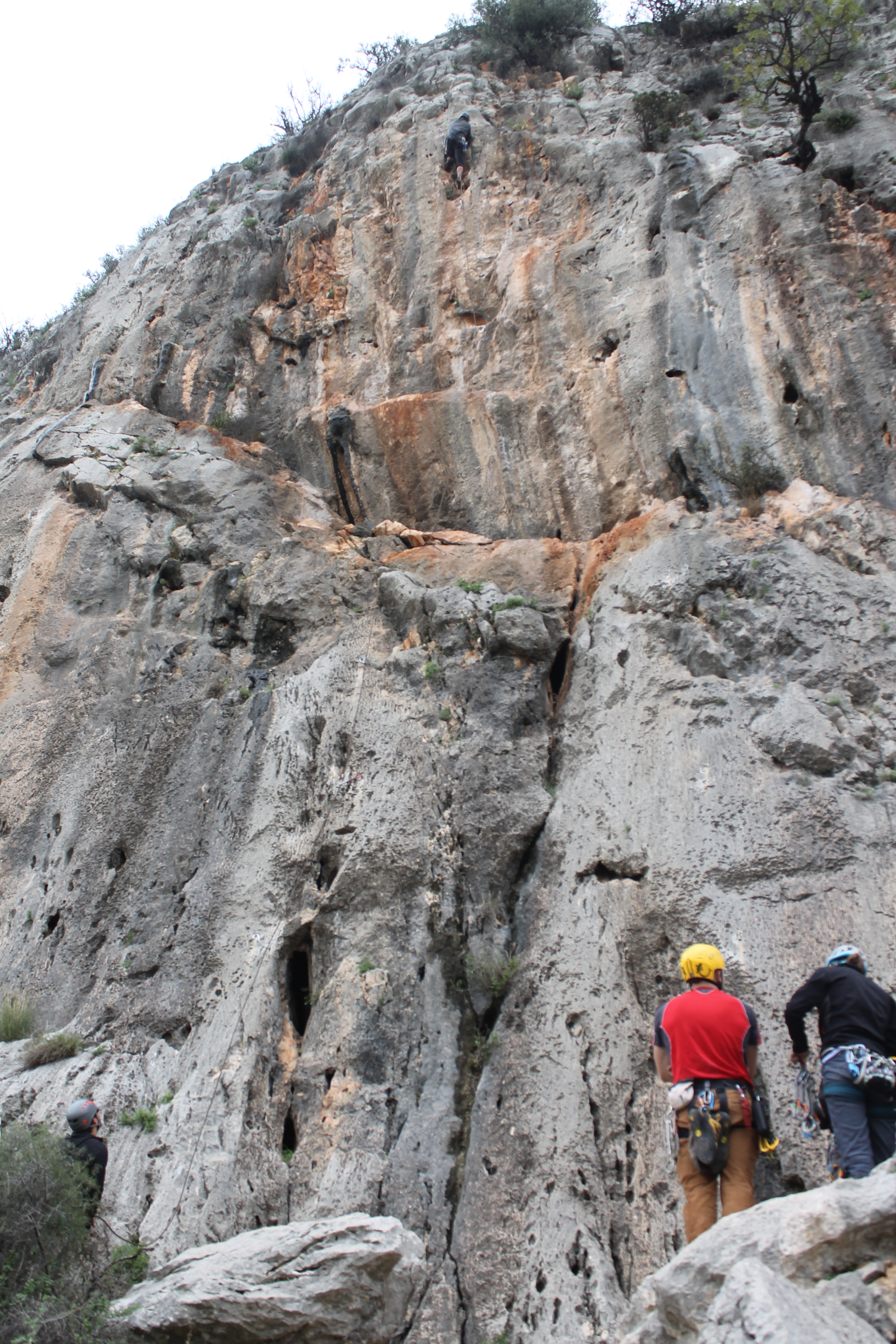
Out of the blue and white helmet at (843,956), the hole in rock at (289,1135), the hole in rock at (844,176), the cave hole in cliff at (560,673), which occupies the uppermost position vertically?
the hole in rock at (844,176)

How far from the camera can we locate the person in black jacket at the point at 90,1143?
7.11 metres

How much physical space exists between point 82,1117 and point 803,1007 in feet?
17.7

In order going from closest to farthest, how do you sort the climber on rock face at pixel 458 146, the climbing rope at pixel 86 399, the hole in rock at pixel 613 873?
the hole in rock at pixel 613 873, the climbing rope at pixel 86 399, the climber on rock face at pixel 458 146

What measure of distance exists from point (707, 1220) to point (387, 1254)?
A: 1.98 metres

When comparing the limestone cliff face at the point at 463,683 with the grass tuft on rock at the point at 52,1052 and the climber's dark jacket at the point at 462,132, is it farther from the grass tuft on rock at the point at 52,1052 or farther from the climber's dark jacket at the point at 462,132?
the climber's dark jacket at the point at 462,132

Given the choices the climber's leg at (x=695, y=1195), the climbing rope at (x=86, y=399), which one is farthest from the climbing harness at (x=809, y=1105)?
the climbing rope at (x=86, y=399)

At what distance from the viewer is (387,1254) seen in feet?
19.4

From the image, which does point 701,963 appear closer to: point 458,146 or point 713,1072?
point 713,1072

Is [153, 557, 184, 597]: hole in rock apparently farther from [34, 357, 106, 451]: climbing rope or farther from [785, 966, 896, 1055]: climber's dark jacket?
[785, 966, 896, 1055]: climber's dark jacket

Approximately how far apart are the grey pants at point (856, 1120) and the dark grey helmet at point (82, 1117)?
17.8 ft

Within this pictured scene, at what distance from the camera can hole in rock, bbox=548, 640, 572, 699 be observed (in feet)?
33.8

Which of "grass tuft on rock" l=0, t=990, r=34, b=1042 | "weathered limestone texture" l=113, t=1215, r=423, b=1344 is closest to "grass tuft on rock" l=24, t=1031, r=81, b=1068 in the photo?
"grass tuft on rock" l=0, t=990, r=34, b=1042

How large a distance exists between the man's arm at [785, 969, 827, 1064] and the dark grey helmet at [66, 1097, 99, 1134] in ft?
17.2

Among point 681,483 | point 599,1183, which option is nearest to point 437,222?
point 681,483
